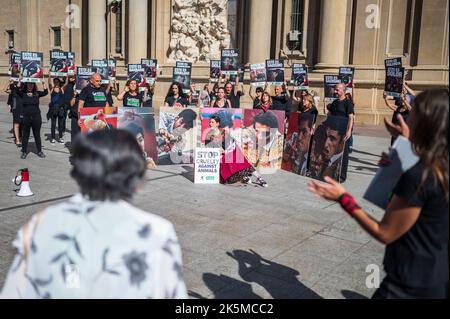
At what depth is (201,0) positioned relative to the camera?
78.0 feet

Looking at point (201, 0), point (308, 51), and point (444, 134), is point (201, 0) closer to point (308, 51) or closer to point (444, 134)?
point (308, 51)

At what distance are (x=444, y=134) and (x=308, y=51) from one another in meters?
18.9

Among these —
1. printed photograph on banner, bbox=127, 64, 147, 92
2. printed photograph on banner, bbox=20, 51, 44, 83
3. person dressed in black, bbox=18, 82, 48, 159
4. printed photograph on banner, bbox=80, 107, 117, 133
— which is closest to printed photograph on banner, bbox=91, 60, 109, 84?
printed photograph on banner, bbox=127, 64, 147, 92

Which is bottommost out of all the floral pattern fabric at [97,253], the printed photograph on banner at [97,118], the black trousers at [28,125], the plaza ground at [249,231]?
the plaza ground at [249,231]

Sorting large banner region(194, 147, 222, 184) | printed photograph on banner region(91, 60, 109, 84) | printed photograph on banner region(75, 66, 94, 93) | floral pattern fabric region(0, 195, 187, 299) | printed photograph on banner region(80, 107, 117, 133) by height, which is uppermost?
printed photograph on banner region(91, 60, 109, 84)

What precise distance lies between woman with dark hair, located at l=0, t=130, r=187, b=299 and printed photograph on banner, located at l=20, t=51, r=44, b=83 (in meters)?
11.1

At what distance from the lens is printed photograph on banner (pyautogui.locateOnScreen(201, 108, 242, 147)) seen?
385 inches

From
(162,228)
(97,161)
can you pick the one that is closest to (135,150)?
(97,161)

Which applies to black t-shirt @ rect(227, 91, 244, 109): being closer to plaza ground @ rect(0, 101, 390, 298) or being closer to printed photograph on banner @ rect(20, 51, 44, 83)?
plaza ground @ rect(0, 101, 390, 298)

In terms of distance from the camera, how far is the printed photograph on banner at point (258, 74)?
1268cm

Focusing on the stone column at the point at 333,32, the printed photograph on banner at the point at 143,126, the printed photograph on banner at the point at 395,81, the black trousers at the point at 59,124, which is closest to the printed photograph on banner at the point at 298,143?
the printed photograph on banner at the point at 395,81

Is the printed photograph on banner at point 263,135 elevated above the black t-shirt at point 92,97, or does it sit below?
below

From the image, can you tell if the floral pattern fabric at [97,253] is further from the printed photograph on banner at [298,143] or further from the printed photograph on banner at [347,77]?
the printed photograph on banner at [347,77]

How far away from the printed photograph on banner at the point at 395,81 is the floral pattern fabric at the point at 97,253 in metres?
8.71
